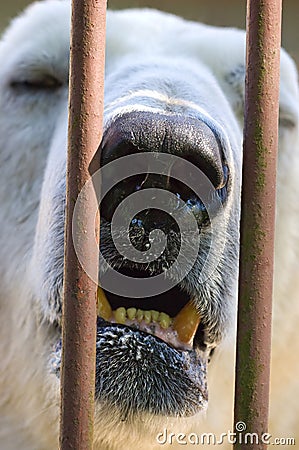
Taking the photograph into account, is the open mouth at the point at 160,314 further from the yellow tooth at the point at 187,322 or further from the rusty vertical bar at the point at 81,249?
the rusty vertical bar at the point at 81,249

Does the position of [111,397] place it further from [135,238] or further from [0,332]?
[0,332]

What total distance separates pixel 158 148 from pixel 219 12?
2.46 meters

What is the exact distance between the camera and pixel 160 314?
3.26ft

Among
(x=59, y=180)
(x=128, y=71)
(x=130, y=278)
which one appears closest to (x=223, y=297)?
(x=130, y=278)

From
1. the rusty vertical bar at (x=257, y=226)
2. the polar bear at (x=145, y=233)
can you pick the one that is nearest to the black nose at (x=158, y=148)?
the polar bear at (x=145, y=233)

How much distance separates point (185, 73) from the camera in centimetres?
121

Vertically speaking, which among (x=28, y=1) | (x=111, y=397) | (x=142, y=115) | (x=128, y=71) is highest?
(x=28, y=1)

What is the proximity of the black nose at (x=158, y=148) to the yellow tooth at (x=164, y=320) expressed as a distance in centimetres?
16

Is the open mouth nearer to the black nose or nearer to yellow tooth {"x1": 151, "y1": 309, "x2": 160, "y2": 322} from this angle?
yellow tooth {"x1": 151, "y1": 309, "x2": 160, "y2": 322}

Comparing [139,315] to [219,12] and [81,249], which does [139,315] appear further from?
[219,12]

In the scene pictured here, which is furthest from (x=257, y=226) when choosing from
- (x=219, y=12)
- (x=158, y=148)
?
(x=219, y=12)

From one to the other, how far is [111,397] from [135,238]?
0.77ft

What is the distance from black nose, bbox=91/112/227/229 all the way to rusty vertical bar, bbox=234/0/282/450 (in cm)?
11

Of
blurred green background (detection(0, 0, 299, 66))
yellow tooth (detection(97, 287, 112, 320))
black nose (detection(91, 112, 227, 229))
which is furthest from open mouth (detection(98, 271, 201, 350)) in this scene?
blurred green background (detection(0, 0, 299, 66))
